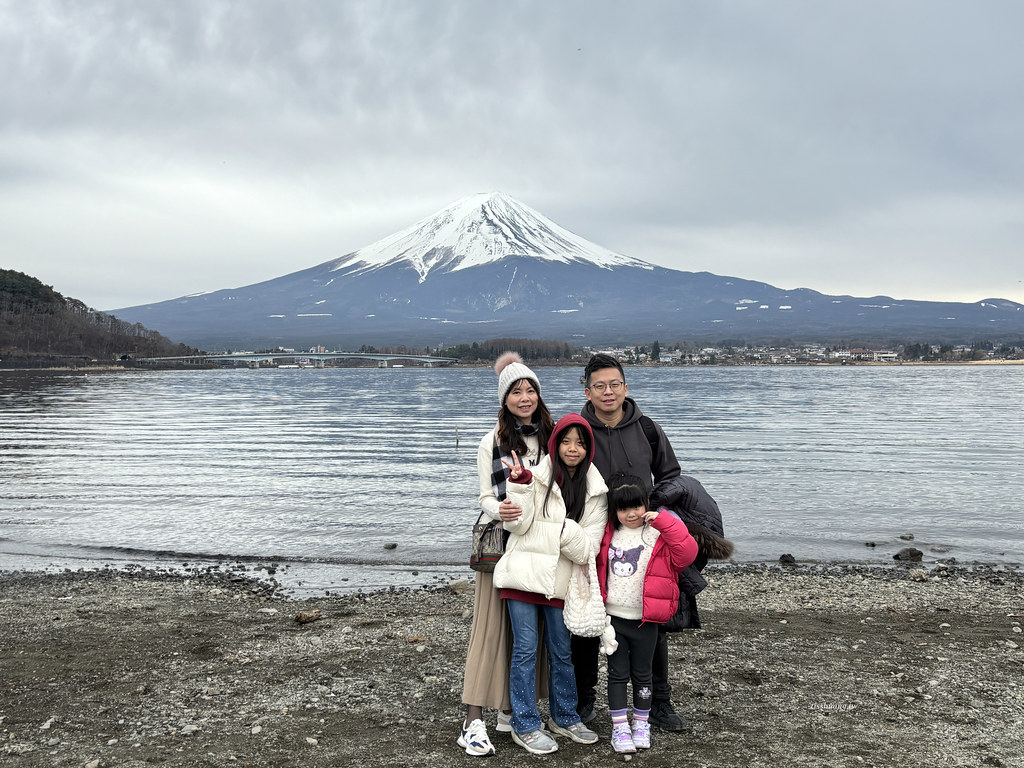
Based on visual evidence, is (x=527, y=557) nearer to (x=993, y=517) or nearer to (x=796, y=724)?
(x=796, y=724)

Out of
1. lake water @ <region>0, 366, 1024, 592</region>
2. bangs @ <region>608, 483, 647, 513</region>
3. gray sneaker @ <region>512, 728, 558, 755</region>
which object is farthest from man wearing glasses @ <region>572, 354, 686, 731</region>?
lake water @ <region>0, 366, 1024, 592</region>

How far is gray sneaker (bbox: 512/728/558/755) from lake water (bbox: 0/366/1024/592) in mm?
5388

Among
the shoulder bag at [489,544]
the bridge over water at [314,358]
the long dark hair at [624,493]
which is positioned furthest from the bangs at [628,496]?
the bridge over water at [314,358]

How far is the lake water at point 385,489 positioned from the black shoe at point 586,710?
16.8ft

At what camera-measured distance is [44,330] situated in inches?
4439

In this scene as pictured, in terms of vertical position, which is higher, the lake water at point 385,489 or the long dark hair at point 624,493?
the long dark hair at point 624,493

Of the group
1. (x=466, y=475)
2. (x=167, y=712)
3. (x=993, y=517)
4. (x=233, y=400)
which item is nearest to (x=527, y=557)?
(x=167, y=712)

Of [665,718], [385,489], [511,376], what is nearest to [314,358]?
[385,489]

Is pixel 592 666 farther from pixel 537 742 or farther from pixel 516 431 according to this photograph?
pixel 516 431

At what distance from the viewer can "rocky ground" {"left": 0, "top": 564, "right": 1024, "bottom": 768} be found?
4.70m

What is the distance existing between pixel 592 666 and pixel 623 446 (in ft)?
4.48

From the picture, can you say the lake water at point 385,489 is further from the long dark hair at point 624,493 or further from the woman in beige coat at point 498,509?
the long dark hair at point 624,493

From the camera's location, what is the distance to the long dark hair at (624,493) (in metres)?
4.46

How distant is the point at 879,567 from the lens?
35.3 feet
